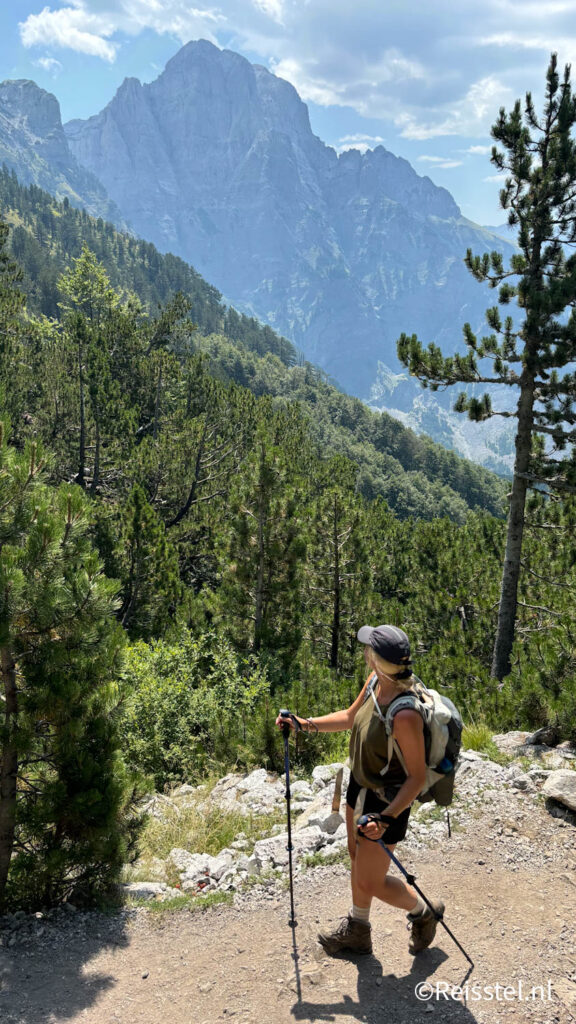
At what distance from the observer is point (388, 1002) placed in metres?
3.80

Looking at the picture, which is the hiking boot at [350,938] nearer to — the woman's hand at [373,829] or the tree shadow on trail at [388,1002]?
the tree shadow on trail at [388,1002]

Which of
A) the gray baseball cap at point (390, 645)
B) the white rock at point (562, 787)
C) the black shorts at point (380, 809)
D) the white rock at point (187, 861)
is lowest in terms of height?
the white rock at point (187, 861)

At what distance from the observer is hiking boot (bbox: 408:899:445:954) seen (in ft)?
13.3

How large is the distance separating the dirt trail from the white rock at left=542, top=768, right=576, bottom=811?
13.3 inches

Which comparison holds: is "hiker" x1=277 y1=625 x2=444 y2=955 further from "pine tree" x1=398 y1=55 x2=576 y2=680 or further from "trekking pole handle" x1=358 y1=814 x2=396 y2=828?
Result: "pine tree" x1=398 y1=55 x2=576 y2=680

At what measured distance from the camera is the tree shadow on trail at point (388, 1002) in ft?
12.2

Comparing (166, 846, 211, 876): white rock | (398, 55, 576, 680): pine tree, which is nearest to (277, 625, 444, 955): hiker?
(166, 846, 211, 876): white rock

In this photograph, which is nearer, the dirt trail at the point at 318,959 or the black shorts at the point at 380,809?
the black shorts at the point at 380,809

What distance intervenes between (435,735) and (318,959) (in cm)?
209

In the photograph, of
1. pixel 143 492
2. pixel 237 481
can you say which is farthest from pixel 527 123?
pixel 143 492

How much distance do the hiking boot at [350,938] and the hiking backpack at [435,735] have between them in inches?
48.2

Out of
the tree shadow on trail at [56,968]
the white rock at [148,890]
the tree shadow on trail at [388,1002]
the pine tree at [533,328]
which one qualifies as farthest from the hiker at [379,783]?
the pine tree at [533,328]

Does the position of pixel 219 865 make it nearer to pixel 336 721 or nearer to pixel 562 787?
pixel 336 721

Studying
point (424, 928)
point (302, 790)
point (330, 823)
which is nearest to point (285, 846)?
point (330, 823)
